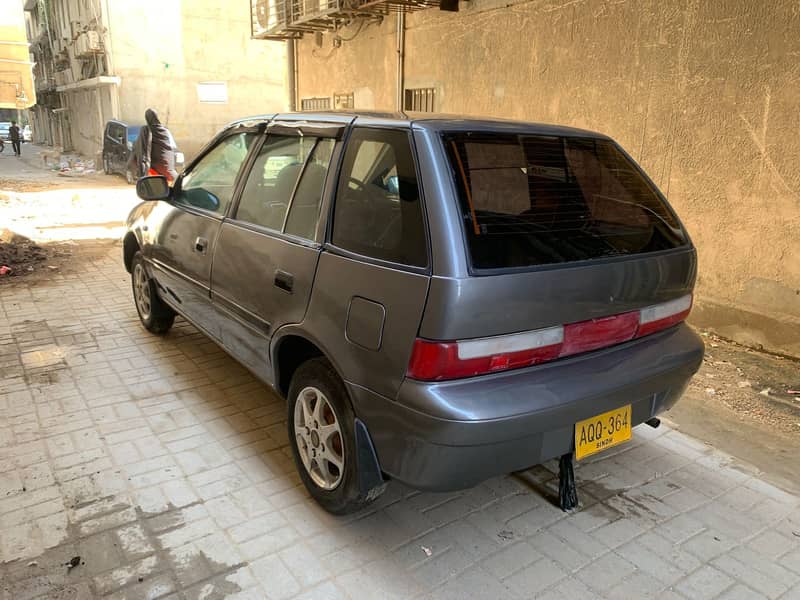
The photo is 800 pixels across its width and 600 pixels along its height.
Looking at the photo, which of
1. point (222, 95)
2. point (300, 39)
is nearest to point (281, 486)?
point (300, 39)

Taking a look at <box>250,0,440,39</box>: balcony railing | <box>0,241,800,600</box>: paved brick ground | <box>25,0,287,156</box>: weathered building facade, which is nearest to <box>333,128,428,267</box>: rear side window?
<box>0,241,800,600</box>: paved brick ground

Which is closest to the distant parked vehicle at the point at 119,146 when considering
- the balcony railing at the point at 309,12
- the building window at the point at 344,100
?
the balcony railing at the point at 309,12

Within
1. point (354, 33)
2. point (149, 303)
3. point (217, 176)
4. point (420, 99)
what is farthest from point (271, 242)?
point (354, 33)

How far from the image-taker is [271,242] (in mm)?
2918

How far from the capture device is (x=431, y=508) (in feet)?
A: 9.16

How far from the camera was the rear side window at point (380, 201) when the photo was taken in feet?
7.23

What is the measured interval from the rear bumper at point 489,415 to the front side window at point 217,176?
5.89 ft

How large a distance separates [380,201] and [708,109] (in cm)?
381

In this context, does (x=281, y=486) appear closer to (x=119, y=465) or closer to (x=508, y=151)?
(x=119, y=465)

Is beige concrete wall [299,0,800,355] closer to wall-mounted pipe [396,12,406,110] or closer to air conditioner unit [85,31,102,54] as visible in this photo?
wall-mounted pipe [396,12,406,110]

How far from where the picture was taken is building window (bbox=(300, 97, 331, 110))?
11.2 metres

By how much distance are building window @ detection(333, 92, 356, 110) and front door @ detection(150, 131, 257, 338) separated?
6699 millimetres

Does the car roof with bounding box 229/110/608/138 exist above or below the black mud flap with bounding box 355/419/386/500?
above

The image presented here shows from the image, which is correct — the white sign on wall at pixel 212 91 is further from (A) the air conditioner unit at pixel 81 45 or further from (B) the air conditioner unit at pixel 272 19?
(B) the air conditioner unit at pixel 272 19
